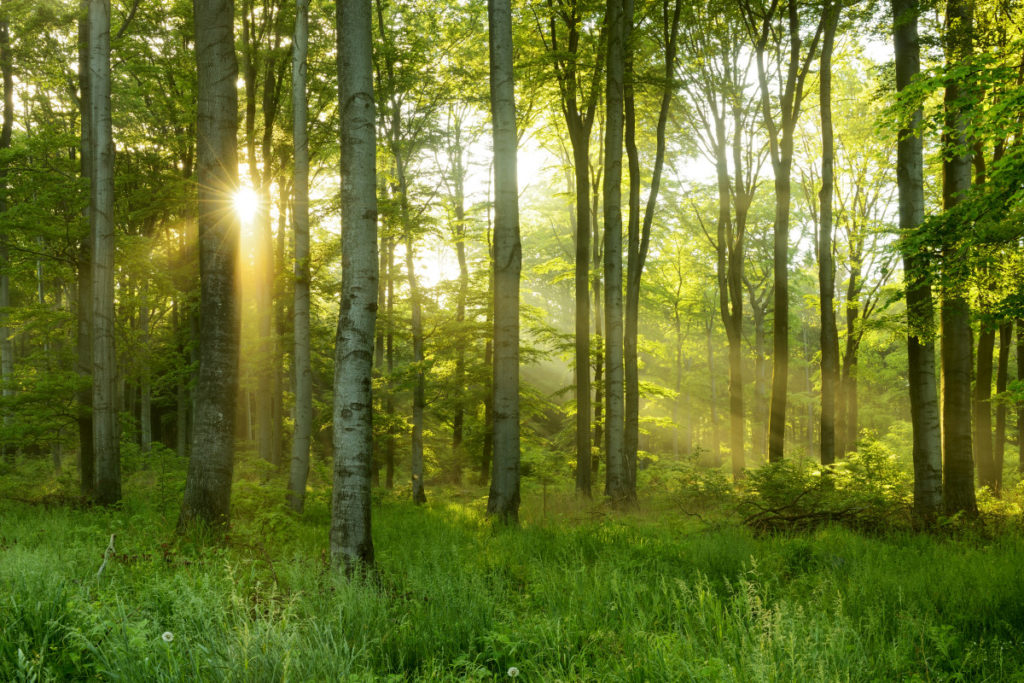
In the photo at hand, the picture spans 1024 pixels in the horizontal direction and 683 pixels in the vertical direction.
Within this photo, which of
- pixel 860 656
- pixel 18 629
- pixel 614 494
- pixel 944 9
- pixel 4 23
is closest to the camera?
pixel 860 656

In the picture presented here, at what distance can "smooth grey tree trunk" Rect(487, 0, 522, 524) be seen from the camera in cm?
874

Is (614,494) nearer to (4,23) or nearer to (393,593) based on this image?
(393,593)

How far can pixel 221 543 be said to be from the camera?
262 inches

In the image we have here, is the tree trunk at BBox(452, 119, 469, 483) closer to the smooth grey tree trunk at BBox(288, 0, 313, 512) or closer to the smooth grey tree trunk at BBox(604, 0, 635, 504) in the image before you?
the smooth grey tree trunk at BBox(604, 0, 635, 504)

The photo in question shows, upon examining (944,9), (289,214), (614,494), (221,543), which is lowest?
(614,494)

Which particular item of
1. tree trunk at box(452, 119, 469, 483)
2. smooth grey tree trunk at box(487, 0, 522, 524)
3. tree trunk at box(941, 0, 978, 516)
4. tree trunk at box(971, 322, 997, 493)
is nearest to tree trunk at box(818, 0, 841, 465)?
tree trunk at box(971, 322, 997, 493)

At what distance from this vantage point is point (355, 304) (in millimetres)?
5496

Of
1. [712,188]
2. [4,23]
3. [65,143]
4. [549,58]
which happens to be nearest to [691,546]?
[549,58]

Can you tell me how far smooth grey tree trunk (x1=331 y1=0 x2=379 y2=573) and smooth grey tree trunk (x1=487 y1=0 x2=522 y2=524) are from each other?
3211 mm

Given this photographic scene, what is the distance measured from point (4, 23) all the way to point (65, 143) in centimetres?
893

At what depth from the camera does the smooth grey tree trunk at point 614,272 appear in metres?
11.8

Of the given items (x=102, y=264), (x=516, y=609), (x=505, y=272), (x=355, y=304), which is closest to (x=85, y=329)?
(x=102, y=264)

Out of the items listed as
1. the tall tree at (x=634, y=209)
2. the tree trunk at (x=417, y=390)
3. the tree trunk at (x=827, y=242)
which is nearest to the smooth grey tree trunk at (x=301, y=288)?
the tree trunk at (x=417, y=390)

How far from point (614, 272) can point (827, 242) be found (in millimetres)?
5741
